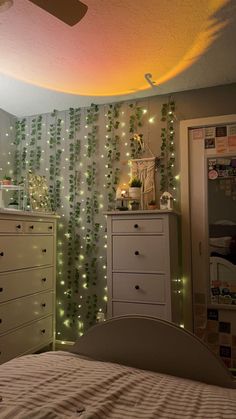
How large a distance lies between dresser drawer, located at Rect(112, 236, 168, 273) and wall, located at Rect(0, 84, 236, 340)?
51 centimetres

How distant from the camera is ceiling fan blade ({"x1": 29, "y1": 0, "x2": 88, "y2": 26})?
4.63 feet

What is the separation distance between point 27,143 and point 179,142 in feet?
5.39

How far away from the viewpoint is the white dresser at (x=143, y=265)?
2.53m

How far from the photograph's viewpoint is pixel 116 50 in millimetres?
2314

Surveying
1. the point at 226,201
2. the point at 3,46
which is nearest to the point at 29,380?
the point at 3,46

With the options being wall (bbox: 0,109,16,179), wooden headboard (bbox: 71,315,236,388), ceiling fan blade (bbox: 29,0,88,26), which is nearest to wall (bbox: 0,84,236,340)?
wall (bbox: 0,109,16,179)

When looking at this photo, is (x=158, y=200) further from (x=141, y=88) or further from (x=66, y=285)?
(x=66, y=285)

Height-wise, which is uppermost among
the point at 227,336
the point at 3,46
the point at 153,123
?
the point at 3,46

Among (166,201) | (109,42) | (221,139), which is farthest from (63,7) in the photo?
(221,139)

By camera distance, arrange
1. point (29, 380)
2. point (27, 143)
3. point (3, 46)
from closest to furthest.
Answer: point (29, 380)
point (3, 46)
point (27, 143)

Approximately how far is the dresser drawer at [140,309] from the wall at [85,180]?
0.52 meters

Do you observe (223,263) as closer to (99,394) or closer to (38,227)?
(38,227)

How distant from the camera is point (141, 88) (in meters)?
2.95

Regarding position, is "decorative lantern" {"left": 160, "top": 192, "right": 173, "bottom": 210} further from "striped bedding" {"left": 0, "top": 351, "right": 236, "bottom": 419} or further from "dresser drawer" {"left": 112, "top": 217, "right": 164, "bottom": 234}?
"striped bedding" {"left": 0, "top": 351, "right": 236, "bottom": 419}
